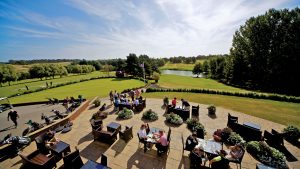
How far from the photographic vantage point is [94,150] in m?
7.60

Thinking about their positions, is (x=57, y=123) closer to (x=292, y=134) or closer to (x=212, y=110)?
(x=212, y=110)

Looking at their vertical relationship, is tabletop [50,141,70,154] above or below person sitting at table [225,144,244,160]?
below

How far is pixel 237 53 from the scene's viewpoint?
1576 inches

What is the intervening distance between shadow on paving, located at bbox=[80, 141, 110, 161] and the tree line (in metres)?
35.9

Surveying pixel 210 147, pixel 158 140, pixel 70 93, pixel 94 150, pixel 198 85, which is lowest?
pixel 70 93

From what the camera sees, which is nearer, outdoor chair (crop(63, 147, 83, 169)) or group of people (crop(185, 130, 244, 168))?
group of people (crop(185, 130, 244, 168))

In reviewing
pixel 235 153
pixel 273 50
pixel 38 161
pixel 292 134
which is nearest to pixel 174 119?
pixel 235 153

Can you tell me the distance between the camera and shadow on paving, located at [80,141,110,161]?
7086 mm

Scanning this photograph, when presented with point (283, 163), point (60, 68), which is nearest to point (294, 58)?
point (283, 163)

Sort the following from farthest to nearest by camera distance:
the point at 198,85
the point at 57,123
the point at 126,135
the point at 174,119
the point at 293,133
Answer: the point at 198,85 < the point at 57,123 < the point at 174,119 < the point at 293,133 < the point at 126,135

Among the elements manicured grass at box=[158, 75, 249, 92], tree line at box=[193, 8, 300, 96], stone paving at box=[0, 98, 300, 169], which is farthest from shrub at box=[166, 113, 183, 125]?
tree line at box=[193, 8, 300, 96]

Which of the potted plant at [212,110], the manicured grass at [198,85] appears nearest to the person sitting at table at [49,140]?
the potted plant at [212,110]

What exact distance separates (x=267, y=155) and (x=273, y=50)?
34061mm

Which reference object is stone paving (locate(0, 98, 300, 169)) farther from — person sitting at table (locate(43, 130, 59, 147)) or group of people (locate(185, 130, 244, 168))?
person sitting at table (locate(43, 130, 59, 147))
